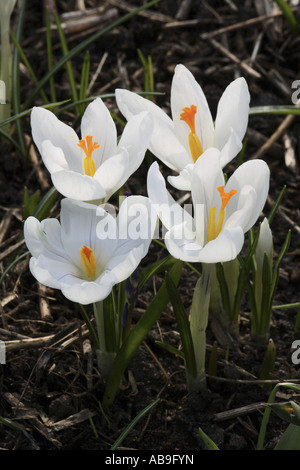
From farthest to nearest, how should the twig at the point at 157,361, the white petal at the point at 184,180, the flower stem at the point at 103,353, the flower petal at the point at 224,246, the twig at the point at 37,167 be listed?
the twig at the point at 37,167
the twig at the point at 157,361
the flower stem at the point at 103,353
the white petal at the point at 184,180
the flower petal at the point at 224,246

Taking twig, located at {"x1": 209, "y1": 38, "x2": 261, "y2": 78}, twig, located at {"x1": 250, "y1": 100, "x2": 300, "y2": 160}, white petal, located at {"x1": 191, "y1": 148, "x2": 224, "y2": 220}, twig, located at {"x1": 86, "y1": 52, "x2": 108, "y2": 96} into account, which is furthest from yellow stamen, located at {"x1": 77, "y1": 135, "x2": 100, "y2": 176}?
twig, located at {"x1": 209, "y1": 38, "x2": 261, "y2": 78}

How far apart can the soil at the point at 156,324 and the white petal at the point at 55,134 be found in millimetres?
453

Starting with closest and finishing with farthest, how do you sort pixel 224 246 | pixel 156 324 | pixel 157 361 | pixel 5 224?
pixel 224 246, pixel 157 361, pixel 156 324, pixel 5 224

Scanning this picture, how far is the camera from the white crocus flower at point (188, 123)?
5.13 feet

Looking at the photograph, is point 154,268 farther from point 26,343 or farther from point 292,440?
point 292,440

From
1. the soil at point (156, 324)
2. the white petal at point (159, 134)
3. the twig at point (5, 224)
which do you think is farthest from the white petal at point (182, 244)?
the twig at point (5, 224)

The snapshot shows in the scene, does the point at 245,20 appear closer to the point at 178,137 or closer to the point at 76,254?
the point at 178,137

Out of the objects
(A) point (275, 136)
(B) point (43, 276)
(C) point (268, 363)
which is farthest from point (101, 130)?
(A) point (275, 136)

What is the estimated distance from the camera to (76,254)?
1498 mm

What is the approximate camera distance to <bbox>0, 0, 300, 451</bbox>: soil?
67.1 inches

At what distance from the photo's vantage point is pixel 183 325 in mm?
1592

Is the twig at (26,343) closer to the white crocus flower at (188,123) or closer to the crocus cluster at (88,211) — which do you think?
the crocus cluster at (88,211)

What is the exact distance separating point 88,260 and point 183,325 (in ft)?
0.95

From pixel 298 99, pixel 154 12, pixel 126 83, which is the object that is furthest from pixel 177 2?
pixel 298 99
